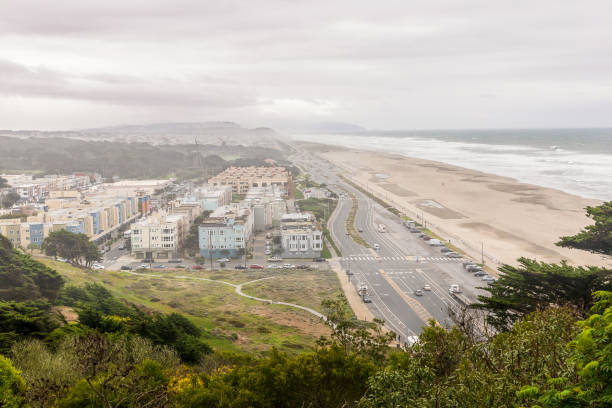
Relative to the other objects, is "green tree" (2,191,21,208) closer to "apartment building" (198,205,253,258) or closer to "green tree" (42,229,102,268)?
"green tree" (42,229,102,268)

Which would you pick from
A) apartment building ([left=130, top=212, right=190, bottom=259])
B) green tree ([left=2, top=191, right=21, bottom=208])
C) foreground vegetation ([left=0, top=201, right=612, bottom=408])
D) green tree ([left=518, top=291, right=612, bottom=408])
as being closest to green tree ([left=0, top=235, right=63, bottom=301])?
foreground vegetation ([left=0, top=201, right=612, bottom=408])

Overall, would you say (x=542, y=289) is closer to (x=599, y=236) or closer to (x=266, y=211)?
(x=599, y=236)

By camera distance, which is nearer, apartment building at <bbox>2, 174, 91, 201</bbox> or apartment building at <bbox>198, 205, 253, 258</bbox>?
apartment building at <bbox>198, 205, 253, 258</bbox>

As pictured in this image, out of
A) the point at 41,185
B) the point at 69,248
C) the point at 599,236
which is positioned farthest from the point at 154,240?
the point at 41,185

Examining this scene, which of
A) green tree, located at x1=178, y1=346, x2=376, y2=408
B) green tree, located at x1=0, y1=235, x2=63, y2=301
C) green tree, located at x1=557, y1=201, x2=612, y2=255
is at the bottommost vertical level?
green tree, located at x1=0, y1=235, x2=63, y2=301

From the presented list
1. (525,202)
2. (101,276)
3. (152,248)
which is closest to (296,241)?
(152,248)

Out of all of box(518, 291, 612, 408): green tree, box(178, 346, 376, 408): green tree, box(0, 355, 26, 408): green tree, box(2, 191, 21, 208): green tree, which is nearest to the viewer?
box(518, 291, 612, 408): green tree
